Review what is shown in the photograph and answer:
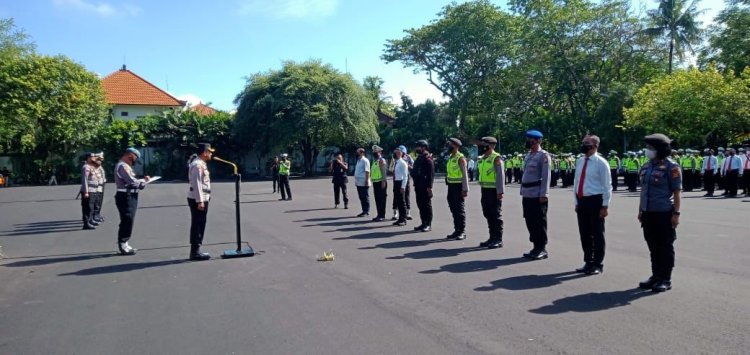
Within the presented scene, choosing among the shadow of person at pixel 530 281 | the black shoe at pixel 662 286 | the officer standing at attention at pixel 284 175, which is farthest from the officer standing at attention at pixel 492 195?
the officer standing at attention at pixel 284 175

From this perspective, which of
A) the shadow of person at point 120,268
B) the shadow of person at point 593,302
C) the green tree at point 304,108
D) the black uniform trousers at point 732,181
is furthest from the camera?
the green tree at point 304,108

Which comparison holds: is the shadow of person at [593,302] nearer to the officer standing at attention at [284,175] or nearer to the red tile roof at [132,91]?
the officer standing at attention at [284,175]

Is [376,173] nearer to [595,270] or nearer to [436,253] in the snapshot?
[436,253]

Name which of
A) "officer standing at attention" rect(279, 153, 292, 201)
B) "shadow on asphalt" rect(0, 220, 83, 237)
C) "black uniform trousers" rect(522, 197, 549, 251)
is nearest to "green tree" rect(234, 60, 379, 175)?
"officer standing at attention" rect(279, 153, 292, 201)

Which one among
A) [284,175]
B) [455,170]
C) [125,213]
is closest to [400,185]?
[455,170]

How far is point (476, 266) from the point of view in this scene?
8031 millimetres

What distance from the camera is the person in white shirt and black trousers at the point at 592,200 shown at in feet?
24.4

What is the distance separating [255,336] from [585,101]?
4335cm

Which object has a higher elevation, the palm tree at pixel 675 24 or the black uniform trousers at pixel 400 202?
the palm tree at pixel 675 24

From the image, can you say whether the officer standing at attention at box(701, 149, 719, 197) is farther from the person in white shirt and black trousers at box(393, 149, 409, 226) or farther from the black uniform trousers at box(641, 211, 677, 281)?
the black uniform trousers at box(641, 211, 677, 281)

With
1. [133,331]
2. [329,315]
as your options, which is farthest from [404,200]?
[133,331]

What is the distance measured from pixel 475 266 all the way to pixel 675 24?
1650 inches

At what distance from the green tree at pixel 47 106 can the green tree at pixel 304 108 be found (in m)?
11.6

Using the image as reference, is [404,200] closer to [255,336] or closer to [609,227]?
[609,227]
